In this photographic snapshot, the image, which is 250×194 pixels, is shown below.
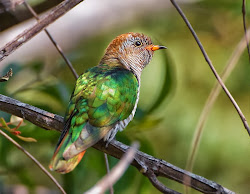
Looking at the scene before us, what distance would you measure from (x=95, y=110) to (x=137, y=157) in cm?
45

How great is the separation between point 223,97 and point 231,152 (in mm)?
666

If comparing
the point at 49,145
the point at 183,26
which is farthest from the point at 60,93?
the point at 183,26

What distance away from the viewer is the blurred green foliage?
3.88 metres

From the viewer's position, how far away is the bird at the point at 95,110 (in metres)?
2.42

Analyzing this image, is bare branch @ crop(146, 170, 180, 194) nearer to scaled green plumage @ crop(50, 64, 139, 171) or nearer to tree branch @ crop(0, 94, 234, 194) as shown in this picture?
tree branch @ crop(0, 94, 234, 194)

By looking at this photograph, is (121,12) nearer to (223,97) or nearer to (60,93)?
(223,97)

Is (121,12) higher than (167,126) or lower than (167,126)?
higher

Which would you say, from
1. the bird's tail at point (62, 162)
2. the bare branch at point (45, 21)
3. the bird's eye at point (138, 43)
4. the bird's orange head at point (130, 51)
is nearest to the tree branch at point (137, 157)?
the bird's tail at point (62, 162)

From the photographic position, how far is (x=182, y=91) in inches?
220

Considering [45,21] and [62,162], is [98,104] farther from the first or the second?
[45,21]

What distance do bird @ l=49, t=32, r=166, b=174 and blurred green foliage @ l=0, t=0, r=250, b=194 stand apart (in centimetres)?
67

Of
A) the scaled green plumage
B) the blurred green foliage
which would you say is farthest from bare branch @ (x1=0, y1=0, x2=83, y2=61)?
the blurred green foliage

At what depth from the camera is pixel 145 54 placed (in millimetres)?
3799

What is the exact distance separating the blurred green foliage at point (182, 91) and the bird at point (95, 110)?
2.21ft
